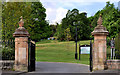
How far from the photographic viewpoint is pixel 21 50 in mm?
16281

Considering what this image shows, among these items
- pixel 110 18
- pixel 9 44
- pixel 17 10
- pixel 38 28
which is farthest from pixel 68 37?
pixel 9 44

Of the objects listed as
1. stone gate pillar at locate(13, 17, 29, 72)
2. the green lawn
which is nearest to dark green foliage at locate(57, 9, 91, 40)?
A: the green lawn

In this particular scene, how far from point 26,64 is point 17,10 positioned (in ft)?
90.7

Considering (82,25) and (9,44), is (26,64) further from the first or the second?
(82,25)

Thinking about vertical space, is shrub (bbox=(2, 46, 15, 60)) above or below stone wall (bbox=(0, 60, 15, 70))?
above

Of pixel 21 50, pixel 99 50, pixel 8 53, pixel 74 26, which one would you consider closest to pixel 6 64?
pixel 8 53

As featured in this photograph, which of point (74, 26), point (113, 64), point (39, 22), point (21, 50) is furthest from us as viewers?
point (74, 26)

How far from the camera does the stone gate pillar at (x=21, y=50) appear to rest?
16188 millimetres

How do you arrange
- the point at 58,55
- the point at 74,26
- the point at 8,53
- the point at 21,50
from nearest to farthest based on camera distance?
the point at 21,50 < the point at 8,53 < the point at 58,55 < the point at 74,26

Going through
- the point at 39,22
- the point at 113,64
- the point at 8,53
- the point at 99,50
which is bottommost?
the point at 113,64

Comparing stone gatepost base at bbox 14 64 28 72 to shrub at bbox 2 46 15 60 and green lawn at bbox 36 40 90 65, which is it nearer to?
shrub at bbox 2 46 15 60

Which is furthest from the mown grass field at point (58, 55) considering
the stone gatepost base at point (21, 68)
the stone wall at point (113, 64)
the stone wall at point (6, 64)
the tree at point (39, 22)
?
the stone wall at point (6, 64)

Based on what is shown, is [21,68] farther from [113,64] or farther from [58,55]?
[58,55]

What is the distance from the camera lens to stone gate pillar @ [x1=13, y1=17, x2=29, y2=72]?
16.2m
